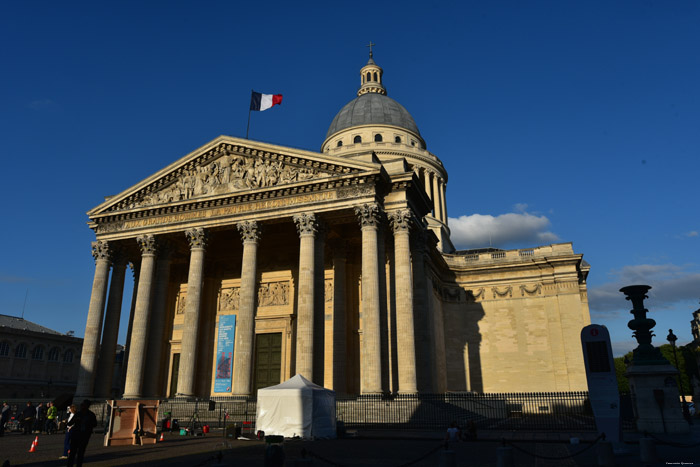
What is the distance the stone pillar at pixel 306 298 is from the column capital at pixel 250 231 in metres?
2.73

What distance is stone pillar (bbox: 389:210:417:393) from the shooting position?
87.2ft

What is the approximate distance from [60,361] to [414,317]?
5470 centimetres

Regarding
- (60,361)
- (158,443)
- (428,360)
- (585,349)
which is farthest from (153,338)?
(60,361)

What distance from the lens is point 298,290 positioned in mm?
30641

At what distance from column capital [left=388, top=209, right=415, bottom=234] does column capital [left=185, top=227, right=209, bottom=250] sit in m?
11.5

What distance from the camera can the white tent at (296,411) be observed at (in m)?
18.6

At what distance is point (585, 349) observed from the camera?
13.6 metres

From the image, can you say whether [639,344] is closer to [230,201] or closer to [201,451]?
[201,451]

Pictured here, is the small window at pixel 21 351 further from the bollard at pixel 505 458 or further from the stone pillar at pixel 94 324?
the bollard at pixel 505 458

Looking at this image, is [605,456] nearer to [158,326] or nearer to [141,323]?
[141,323]

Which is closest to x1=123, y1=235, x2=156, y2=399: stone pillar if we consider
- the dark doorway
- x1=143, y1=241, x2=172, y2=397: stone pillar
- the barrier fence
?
x1=143, y1=241, x2=172, y2=397: stone pillar

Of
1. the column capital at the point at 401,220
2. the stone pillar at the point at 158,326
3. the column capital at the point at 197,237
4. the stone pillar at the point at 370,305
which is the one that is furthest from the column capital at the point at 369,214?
the stone pillar at the point at 158,326

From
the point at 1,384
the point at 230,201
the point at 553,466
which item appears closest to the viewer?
the point at 553,466

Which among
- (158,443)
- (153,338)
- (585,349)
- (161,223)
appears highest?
(161,223)
